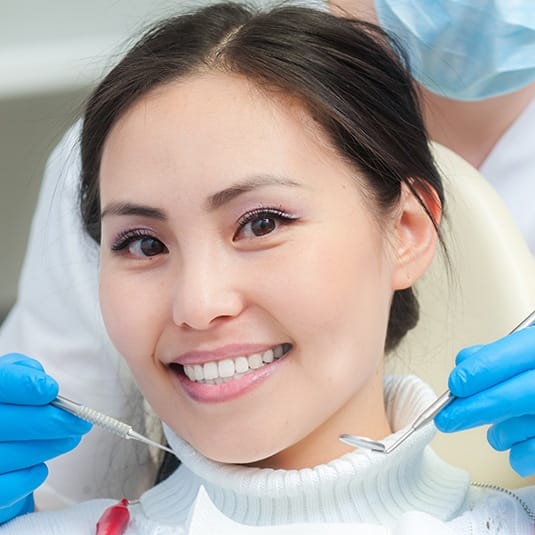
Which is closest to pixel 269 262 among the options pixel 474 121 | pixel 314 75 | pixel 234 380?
pixel 234 380

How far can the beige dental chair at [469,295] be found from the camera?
1.51 m

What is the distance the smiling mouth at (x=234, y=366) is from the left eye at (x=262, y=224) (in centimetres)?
13

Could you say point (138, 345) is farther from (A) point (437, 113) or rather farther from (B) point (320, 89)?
(A) point (437, 113)

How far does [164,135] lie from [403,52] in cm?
44

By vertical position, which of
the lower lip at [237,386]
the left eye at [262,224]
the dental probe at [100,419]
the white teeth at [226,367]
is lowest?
the dental probe at [100,419]

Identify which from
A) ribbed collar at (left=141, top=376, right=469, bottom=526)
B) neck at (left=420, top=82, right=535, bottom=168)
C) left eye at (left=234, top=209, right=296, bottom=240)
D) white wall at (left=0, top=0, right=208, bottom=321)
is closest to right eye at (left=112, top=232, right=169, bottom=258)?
left eye at (left=234, top=209, right=296, bottom=240)

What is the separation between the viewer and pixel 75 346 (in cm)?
170

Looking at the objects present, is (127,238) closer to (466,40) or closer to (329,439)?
(329,439)

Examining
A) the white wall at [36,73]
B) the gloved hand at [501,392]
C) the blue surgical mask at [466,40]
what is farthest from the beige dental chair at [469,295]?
the white wall at [36,73]

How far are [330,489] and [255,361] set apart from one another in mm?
190

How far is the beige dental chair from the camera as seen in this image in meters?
1.51

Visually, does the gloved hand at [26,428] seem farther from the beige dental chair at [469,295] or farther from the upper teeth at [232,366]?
the beige dental chair at [469,295]

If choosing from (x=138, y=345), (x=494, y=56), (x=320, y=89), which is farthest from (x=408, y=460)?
(x=494, y=56)

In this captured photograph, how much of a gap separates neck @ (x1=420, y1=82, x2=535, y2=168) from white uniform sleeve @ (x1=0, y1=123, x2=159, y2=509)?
2.00 ft
